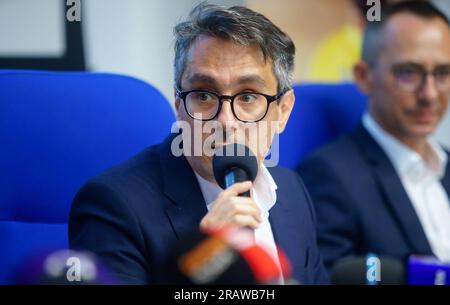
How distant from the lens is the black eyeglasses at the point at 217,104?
1.11 metres

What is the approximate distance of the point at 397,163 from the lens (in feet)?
4.91

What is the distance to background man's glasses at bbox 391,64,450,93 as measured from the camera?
144 cm

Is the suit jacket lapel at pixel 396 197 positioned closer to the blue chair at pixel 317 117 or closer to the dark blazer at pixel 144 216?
the blue chair at pixel 317 117

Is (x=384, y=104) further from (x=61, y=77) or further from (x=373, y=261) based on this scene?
(x=61, y=77)

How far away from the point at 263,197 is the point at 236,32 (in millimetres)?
266

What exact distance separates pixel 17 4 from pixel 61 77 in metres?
0.22

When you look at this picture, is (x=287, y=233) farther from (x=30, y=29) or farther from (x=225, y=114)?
(x=30, y=29)

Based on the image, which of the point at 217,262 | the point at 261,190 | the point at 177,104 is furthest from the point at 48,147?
the point at 217,262

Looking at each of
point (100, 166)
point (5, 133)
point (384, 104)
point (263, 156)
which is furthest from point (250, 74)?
point (384, 104)

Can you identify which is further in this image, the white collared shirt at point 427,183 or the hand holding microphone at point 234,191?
the white collared shirt at point 427,183

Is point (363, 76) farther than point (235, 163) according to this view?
Yes

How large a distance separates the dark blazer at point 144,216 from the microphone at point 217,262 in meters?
0.23

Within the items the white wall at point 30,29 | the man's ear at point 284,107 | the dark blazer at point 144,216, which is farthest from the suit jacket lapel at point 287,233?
the white wall at point 30,29

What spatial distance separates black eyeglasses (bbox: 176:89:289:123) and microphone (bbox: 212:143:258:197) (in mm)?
101
